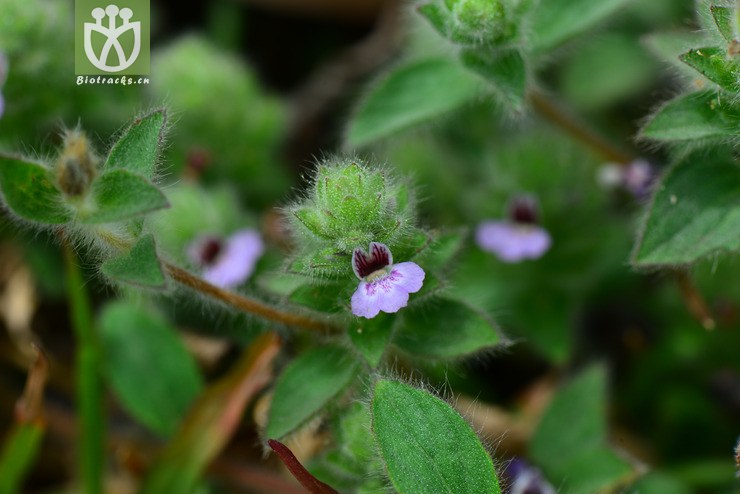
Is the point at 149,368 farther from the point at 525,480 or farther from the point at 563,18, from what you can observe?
the point at 563,18

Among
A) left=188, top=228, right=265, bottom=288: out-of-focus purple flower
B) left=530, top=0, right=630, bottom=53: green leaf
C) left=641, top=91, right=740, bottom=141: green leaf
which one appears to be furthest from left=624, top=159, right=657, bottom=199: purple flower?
left=188, top=228, right=265, bottom=288: out-of-focus purple flower

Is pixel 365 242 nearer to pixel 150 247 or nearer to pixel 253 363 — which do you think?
pixel 150 247

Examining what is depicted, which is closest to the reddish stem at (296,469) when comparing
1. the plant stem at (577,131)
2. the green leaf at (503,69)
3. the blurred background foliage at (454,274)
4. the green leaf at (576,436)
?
the blurred background foliage at (454,274)

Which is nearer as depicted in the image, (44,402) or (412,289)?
(412,289)

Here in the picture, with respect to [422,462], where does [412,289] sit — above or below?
above

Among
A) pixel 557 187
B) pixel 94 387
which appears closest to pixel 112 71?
pixel 94 387

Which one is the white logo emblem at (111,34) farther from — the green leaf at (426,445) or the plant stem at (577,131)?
the green leaf at (426,445)
